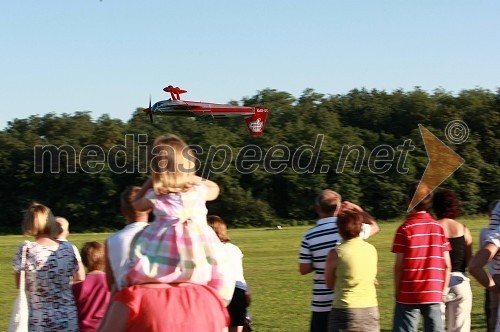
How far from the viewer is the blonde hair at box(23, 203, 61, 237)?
6.57 m

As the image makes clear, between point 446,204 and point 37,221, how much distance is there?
12.5 ft

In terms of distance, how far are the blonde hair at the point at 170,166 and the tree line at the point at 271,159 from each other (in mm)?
42359

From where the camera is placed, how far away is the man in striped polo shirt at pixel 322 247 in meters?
6.91

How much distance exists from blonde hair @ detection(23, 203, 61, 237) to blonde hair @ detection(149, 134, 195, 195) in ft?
10.3

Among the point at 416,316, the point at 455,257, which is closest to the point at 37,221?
the point at 416,316

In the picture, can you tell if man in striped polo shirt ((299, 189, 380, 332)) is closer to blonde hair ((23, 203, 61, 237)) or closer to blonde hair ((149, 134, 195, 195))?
blonde hair ((23, 203, 61, 237))

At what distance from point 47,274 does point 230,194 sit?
4455cm

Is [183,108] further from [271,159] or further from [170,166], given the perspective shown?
[271,159]

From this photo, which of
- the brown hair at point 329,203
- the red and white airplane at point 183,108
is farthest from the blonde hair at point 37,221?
the red and white airplane at point 183,108

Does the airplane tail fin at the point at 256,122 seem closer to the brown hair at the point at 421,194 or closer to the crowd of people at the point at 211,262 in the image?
the crowd of people at the point at 211,262

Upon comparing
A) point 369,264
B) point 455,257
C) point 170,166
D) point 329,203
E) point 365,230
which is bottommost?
point 455,257

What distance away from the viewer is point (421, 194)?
276 inches

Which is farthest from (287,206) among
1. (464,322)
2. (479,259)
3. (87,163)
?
(479,259)

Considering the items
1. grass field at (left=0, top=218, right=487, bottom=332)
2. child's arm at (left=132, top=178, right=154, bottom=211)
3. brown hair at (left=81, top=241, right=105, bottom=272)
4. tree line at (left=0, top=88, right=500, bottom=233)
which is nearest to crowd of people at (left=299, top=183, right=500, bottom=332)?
brown hair at (left=81, top=241, right=105, bottom=272)
